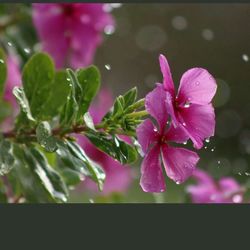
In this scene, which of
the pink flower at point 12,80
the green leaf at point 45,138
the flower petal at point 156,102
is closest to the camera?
the flower petal at point 156,102

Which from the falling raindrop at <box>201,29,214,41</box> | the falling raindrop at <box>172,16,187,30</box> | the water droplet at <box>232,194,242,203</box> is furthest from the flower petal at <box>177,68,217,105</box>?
the falling raindrop at <box>172,16,187,30</box>

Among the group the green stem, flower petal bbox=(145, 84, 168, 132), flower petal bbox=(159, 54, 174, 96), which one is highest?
flower petal bbox=(159, 54, 174, 96)

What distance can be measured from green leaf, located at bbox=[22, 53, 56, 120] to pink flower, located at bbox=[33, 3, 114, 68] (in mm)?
559

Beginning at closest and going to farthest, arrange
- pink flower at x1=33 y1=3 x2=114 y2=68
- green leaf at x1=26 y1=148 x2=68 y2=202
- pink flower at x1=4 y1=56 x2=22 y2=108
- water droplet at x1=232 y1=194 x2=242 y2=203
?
green leaf at x1=26 y1=148 x2=68 y2=202 → water droplet at x1=232 y1=194 x2=242 y2=203 → pink flower at x1=4 y1=56 x2=22 y2=108 → pink flower at x1=33 y1=3 x2=114 y2=68

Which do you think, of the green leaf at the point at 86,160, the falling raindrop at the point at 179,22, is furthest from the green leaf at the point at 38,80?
the falling raindrop at the point at 179,22

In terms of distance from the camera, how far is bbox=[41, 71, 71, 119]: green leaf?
975 mm

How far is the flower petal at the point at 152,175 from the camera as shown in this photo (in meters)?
0.74

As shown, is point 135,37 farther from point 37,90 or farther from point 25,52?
point 37,90

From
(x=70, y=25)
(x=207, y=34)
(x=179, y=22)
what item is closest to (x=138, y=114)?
(x=70, y=25)

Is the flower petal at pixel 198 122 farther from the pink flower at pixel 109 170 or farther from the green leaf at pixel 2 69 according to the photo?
the pink flower at pixel 109 170

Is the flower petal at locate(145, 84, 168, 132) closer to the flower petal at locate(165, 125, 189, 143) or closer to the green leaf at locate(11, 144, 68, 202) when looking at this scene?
the flower petal at locate(165, 125, 189, 143)

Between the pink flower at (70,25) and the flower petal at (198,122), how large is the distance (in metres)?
0.80

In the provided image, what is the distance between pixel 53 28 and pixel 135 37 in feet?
6.44

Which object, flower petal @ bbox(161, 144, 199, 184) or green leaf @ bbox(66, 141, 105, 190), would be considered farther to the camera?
green leaf @ bbox(66, 141, 105, 190)
